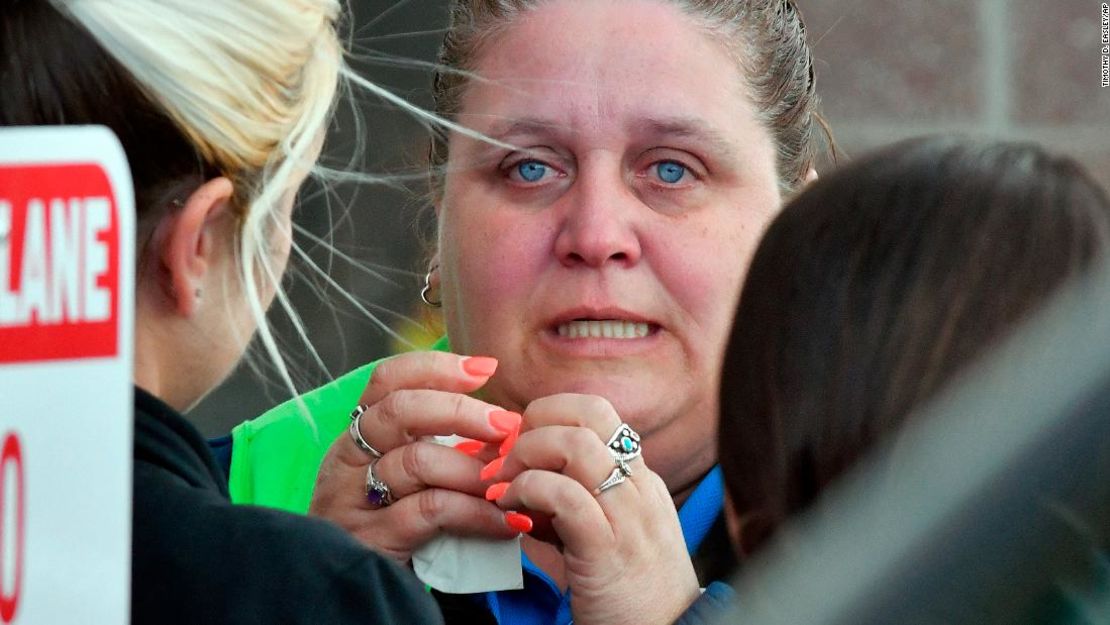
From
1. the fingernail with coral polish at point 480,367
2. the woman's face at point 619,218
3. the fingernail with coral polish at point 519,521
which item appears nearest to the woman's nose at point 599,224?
the woman's face at point 619,218

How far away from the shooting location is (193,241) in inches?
44.5

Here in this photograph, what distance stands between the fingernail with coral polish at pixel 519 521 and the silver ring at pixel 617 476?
59 mm

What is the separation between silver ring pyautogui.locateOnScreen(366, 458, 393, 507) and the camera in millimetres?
1479

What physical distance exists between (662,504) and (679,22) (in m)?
0.48

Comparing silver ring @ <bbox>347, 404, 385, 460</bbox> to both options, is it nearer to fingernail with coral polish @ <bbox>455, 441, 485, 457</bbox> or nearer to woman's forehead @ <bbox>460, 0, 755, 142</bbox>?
fingernail with coral polish @ <bbox>455, 441, 485, 457</bbox>

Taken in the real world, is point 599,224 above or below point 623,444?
above

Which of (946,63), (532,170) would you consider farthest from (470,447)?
(946,63)

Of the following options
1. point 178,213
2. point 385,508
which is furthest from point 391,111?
point 178,213

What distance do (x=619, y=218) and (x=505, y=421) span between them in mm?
223

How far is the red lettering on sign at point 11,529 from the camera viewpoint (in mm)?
955

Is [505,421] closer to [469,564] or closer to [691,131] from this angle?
[469,564]

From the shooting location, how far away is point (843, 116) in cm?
224

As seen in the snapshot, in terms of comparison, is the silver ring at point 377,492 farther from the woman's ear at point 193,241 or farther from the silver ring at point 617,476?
the woman's ear at point 193,241

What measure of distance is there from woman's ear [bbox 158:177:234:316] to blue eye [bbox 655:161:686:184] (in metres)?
0.52
